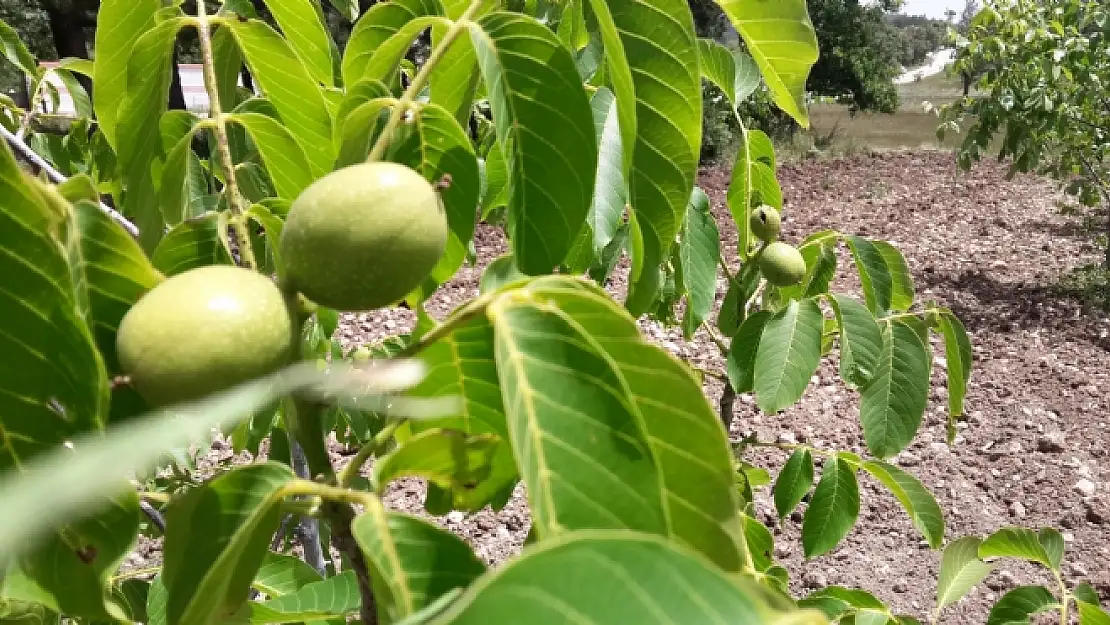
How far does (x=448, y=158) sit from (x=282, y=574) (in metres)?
0.73

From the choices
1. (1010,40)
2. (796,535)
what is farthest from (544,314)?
(1010,40)

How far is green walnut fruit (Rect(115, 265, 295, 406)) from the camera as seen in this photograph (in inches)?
20.9

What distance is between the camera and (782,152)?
1182cm

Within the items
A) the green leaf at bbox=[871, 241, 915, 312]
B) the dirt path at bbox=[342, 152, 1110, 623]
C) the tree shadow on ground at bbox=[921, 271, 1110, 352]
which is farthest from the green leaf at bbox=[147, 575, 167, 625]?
the tree shadow on ground at bbox=[921, 271, 1110, 352]

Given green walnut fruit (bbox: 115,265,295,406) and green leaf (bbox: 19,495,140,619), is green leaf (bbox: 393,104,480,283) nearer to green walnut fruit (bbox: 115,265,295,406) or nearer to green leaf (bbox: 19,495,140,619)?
green walnut fruit (bbox: 115,265,295,406)

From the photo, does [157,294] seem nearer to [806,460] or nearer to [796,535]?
[806,460]

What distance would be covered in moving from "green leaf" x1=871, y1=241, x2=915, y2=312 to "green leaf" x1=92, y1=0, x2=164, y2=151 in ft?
4.95

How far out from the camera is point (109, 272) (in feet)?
1.87

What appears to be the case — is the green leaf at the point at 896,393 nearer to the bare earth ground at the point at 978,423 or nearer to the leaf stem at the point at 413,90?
the leaf stem at the point at 413,90

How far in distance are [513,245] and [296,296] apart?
0.74 ft

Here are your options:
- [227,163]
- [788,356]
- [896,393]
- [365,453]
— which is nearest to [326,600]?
[365,453]

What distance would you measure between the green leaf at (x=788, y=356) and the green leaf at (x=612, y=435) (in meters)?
1.15

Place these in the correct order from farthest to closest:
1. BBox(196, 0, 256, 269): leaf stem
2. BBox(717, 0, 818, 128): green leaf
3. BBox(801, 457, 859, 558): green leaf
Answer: BBox(801, 457, 859, 558): green leaf < BBox(717, 0, 818, 128): green leaf < BBox(196, 0, 256, 269): leaf stem

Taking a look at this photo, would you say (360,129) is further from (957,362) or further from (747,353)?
(957,362)
